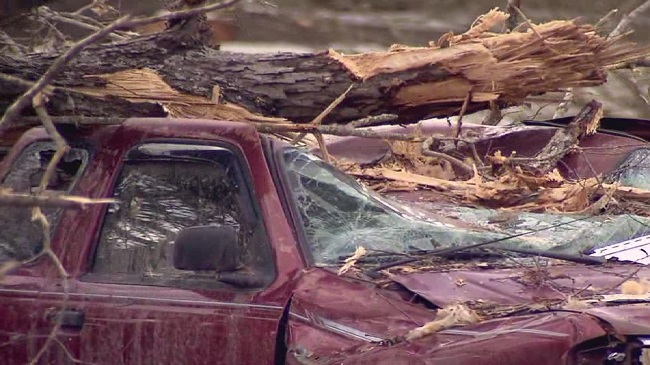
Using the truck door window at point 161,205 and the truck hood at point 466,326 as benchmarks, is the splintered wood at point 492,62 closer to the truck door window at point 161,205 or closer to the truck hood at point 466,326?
the truck door window at point 161,205

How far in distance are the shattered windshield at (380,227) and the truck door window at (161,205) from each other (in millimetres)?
245

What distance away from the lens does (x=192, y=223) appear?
4.38 m

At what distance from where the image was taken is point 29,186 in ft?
15.4

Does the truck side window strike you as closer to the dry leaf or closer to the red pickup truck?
the red pickup truck

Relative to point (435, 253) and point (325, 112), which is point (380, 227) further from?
point (325, 112)

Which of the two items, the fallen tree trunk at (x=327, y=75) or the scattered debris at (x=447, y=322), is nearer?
the scattered debris at (x=447, y=322)

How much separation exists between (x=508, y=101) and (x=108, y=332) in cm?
233

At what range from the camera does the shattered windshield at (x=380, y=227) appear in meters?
4.31

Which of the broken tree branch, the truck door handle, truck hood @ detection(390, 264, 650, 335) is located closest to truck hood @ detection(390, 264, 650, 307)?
truck hood @ detection(390, 264, 650, 335)

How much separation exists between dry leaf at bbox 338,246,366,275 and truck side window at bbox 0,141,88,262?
1113 millimetres

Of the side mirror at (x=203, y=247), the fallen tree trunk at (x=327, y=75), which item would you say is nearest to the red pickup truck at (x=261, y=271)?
the side mirror at (x=203, y=247)

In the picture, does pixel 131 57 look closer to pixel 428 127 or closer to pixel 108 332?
pixel 108 332

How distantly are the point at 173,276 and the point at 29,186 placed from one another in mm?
818

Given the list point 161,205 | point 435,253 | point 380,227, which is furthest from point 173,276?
point 435,253
